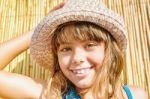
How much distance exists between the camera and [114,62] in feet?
6.00

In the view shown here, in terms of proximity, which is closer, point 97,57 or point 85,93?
point 97,57

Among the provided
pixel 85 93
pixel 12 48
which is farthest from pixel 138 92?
pixel 12 48

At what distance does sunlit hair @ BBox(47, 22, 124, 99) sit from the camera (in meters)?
1.67

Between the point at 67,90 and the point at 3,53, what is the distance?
36 cm

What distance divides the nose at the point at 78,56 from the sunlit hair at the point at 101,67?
50mm

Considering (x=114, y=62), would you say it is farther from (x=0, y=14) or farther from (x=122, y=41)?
(x=0, y=14)

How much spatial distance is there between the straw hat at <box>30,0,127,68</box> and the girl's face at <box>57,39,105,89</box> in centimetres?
8

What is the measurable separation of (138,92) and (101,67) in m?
0.31

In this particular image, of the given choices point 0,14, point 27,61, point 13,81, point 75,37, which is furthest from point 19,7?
point 75,37

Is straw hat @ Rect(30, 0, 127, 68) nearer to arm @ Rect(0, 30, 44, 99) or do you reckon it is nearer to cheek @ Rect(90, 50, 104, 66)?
cheek @ Rect(90, 50, 104, 66)

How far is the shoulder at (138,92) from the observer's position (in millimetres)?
1946

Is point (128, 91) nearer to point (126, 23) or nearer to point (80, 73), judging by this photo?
point (80, 73)

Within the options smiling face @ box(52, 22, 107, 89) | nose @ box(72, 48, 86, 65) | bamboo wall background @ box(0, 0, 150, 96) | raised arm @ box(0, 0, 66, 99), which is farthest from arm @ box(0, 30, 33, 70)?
nose @ box(72, 48, 86, 65)

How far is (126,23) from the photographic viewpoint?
7.27 ft
